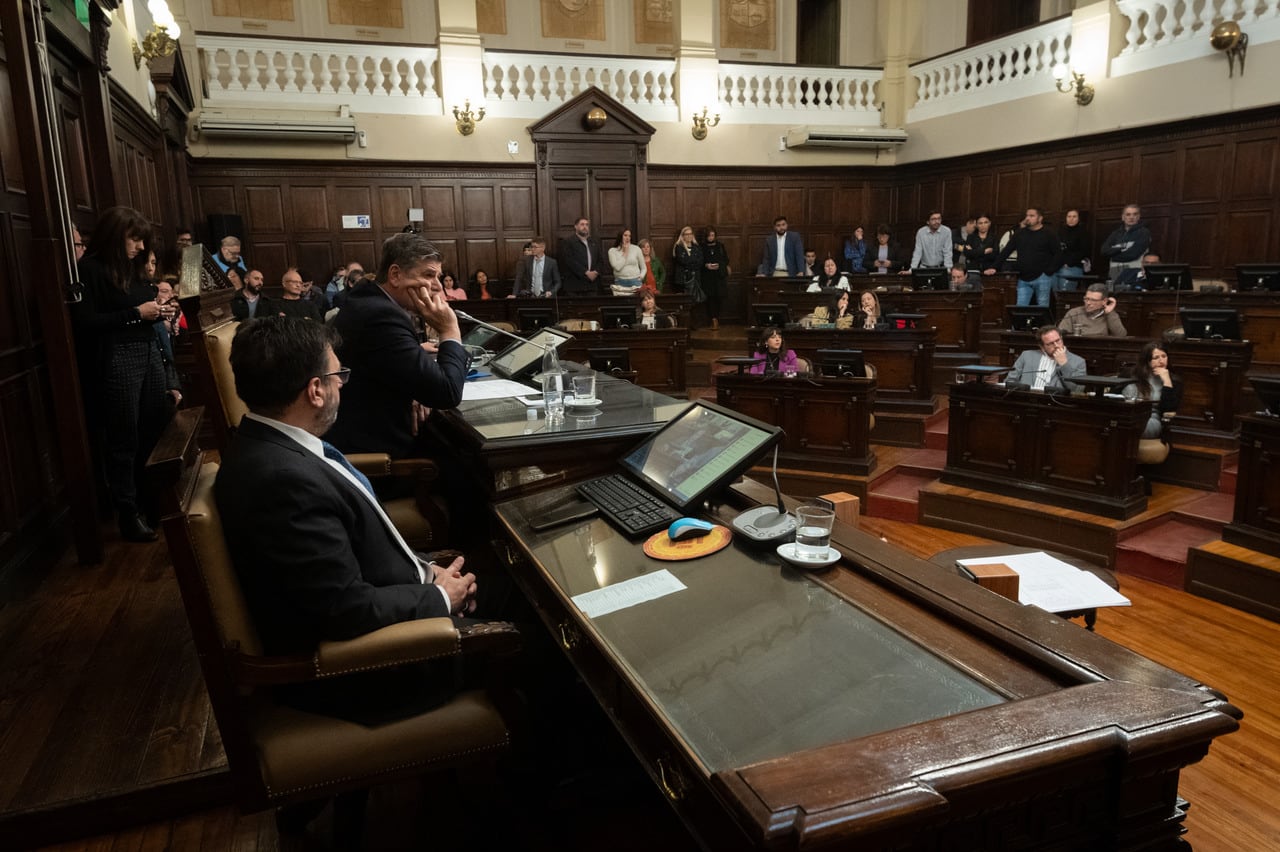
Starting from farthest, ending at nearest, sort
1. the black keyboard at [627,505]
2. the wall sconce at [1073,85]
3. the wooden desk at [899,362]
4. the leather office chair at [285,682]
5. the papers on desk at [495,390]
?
the wall sconce at [1073,85] < the wooden desk at [899,362] < the papers on desk at [495,390] < the black keyboard at [627,505] < the leather office chair at [285,682]

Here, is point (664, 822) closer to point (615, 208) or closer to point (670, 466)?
point (670, 466)

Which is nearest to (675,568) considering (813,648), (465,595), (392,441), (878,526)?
(813,648)

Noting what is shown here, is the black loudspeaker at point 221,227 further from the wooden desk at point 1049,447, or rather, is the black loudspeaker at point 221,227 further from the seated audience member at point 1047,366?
the seated audience member at point 1047,366

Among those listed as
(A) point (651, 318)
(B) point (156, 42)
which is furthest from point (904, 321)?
(B) point (156, 42)

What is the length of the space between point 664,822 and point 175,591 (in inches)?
78.1

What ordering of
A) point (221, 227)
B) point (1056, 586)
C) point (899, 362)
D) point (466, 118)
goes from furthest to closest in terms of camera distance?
point (466, 118) < point (221, 227) < point (899, 362) < point (1056, 586)

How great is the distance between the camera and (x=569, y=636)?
1.57 metres

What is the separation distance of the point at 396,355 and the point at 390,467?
14.8 inches

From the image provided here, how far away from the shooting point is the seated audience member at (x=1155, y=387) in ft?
16.6

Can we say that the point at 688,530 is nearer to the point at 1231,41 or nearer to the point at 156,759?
the point at 156,759

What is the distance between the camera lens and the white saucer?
4.96 feet

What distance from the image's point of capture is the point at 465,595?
1.84m

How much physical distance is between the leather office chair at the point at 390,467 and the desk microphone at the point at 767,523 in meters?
1.22

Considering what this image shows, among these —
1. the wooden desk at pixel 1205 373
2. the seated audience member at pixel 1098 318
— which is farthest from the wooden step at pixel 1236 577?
the seated audience member at pixel 1098 318
